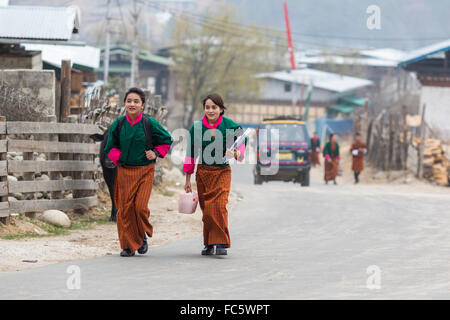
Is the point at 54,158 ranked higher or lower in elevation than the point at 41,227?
higher

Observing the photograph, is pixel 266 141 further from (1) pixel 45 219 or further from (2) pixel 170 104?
(2) pixel 170 104

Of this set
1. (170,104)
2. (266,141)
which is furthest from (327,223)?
(170,104)

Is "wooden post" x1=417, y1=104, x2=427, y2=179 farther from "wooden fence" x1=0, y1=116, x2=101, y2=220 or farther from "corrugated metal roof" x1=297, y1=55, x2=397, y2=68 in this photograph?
"corrugated metal roof" x1=297, y1=55, x2=397, y2=68

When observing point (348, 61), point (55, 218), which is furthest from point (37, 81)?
point (348, 61)

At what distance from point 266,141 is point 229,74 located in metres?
42.5

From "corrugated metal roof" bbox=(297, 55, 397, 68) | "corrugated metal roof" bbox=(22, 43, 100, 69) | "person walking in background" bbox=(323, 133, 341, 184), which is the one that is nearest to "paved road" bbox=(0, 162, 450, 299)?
"corrugated metal roof" bbox=(22, 43, 100, 69)

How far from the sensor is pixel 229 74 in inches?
2667

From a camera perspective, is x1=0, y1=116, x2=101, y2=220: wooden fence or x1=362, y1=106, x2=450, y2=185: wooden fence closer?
x1=0, y1=116, x2=101, y2=220: wooden fence

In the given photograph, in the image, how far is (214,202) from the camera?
9.95 meters

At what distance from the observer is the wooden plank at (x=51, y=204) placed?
11841mm

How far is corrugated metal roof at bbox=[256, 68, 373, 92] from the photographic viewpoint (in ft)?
240

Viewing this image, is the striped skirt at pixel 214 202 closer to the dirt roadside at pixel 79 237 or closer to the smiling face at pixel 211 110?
the smiling face at pixel 211 110

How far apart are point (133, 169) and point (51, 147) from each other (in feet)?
10.5

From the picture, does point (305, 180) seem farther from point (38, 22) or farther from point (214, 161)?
point (214, 161)
